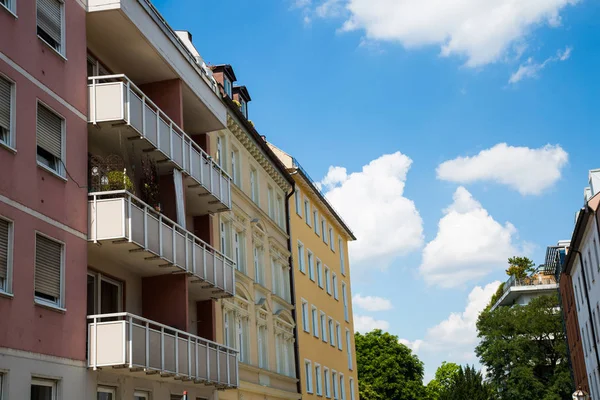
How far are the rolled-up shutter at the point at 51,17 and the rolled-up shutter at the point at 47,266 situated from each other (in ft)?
14.1

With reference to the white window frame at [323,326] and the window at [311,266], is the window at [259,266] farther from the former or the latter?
the white window frame at [323,326]

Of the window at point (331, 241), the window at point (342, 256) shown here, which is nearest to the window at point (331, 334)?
the window at point (331, 241)

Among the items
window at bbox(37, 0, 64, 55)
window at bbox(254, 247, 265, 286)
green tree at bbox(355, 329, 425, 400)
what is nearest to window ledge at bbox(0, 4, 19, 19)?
window at bbox(37, 0, 64, 55)

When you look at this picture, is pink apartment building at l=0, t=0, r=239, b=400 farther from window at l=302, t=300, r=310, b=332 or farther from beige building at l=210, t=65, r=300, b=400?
window at l=302, t=300, r=310, b=332

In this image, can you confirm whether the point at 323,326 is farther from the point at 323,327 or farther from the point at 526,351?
the point at 526,351

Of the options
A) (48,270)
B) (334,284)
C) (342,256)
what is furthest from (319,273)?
(48,270)

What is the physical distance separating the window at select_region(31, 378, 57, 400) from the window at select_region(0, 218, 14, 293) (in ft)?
6.10

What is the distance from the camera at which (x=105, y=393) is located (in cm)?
1806

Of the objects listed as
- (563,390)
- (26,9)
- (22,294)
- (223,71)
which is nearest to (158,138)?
(26,9)

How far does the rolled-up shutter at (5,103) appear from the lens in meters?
14.9

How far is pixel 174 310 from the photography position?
21.2 m

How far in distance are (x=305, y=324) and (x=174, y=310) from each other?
19.5 metres

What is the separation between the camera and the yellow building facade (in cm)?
4003

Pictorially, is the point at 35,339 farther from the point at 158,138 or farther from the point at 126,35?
the point at 126,35
